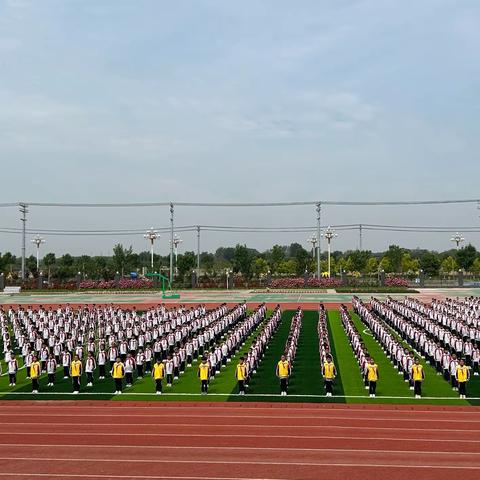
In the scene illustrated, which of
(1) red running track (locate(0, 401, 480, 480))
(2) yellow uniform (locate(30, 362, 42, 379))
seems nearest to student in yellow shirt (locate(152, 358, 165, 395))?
(1) red running track (locate(0, 401, 480, 480))

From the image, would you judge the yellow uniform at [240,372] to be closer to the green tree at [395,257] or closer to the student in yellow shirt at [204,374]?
the student in yellow shirt at [204,374]

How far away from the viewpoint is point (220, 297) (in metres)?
56.2

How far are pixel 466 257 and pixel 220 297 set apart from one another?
4380 centimetres

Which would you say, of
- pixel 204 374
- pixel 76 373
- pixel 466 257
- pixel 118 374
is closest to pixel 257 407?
pixel 204 374

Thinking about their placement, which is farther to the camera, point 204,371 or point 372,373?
point 204,371

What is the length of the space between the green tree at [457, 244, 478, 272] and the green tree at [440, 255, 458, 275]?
7.59 m

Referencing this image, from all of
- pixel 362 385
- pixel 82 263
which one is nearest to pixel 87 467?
pixel 362 385

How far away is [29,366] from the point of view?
18.5 m

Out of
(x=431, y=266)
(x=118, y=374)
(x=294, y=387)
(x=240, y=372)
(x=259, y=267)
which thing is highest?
(x=259, y=267)

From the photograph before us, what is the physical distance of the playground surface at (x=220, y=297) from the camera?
1994 inches

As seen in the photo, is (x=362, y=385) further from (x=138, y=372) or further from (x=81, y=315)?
(x=81, y=315)

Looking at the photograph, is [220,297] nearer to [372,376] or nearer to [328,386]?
[328,386]

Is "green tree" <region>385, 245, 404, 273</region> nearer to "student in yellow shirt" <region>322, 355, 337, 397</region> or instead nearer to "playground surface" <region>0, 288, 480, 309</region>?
"playground surface" <region>0, 288, 480, 309</region>

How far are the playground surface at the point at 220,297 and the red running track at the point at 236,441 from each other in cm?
3078
